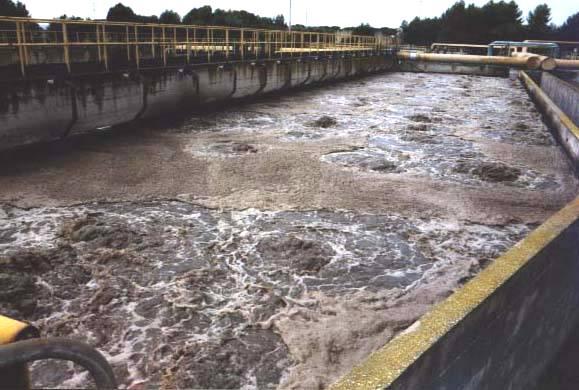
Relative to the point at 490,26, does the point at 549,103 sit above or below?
below

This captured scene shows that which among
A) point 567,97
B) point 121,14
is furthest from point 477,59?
point 121,14

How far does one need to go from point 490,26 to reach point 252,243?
62699 mm

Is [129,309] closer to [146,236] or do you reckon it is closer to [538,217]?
[146,236]

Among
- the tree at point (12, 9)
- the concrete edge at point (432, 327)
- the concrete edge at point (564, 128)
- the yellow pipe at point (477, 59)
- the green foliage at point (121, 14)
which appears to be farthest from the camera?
the green foliage at point (121, 14)

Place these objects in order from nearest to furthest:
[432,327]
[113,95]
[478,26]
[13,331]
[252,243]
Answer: [13,331] < [432,327] < [252,243] < [113,95] < [478,26]

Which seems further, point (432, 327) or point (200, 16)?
point (200, 16)

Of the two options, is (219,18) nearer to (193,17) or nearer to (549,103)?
(193,17)

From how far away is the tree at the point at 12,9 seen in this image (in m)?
26.6

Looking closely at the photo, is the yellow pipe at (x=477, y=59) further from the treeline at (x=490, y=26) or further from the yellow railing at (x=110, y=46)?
the treeline at (x=490, y=26)

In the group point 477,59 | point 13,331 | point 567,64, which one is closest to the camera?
point 13,331

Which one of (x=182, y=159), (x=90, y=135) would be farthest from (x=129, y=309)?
(x=90, y=135)

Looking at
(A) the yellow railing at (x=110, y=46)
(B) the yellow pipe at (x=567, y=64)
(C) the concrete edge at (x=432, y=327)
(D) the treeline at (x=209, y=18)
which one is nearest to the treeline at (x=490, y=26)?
(D) the treeline at (x=209, y=18)

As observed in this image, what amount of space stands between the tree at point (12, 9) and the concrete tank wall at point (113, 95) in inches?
629

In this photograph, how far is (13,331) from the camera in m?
1.46
